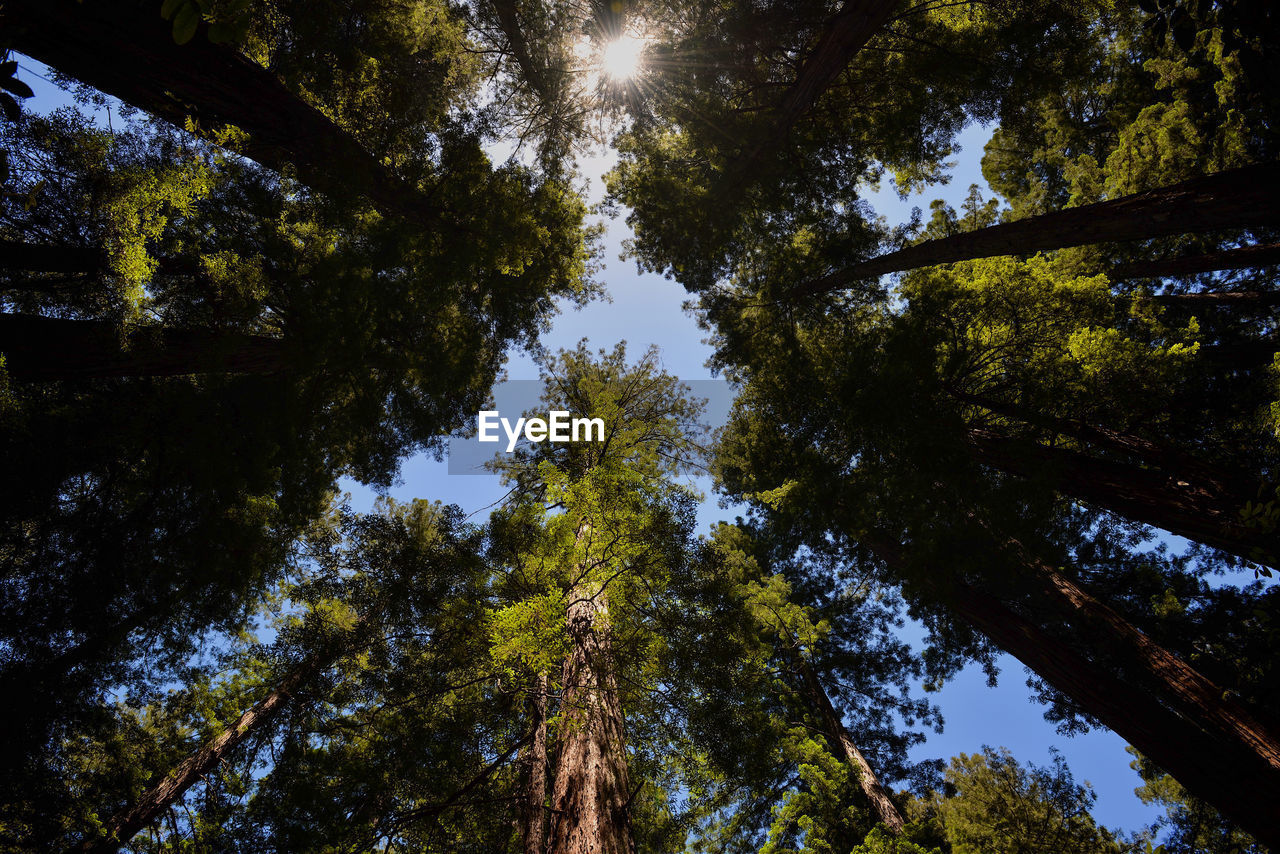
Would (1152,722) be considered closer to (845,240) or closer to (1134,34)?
(845,240)

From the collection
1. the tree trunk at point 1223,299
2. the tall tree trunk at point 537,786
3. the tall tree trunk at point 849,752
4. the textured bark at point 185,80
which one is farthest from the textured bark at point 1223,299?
the textured bark at point 185,80

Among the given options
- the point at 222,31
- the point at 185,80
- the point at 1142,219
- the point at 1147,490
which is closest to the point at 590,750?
the point at 222,31

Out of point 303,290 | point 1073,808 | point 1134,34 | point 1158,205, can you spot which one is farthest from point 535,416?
point 1134,34

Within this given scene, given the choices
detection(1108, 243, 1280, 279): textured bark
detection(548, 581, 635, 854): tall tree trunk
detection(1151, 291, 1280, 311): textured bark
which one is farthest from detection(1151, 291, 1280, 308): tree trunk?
detection(548, 581, 635, 854): tall tree trunk

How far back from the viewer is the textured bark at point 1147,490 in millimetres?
5223

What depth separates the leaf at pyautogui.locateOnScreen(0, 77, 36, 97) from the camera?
5.79 feet

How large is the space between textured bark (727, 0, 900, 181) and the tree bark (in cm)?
664

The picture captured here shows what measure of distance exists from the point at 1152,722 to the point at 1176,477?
2.81 m

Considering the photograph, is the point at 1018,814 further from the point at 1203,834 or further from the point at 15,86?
the point at 15,86

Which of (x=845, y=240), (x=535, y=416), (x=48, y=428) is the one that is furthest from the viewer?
(x=535, y=416)

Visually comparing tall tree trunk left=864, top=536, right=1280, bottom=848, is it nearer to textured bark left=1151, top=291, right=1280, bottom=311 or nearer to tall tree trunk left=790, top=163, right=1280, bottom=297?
tall tree trunk left=790, top=163, right=1280, bottom=297

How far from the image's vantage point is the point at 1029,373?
6270 millimetres

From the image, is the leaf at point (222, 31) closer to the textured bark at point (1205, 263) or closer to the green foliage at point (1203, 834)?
the green foliage at point (1203, 834)

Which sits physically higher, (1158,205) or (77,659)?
(1158,205)
